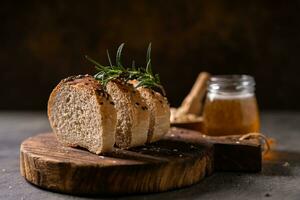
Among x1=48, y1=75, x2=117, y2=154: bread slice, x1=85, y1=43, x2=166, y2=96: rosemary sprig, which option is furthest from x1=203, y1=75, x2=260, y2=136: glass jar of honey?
x1=48, y1=75, x2=117, y2=154: bread slice

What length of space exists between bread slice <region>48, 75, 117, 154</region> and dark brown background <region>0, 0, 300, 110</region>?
139cm

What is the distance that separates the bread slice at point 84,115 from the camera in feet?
6.02

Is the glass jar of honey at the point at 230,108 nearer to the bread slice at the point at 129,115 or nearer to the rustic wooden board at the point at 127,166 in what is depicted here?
the rustic wooden board at the point at 127,166

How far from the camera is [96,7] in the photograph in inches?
131

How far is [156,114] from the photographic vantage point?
6.56ft

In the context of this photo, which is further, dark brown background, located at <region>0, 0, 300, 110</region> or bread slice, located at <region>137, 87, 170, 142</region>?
dark brown background, located at <region>0, 0, 300, 110</region>

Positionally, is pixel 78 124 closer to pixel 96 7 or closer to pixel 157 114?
pixel 157 114

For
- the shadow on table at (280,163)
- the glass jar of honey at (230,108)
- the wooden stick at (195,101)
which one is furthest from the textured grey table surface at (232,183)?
the wooden stick at (195,101)

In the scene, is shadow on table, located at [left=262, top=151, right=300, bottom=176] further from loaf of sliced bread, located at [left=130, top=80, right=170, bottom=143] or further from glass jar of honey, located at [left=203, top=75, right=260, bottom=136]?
loaf of sliced bread, located at [left=130, top=80, right=170, bottom=143]

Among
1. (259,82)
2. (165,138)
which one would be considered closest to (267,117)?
(259,82)

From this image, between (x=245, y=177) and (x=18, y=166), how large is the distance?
0.77 m

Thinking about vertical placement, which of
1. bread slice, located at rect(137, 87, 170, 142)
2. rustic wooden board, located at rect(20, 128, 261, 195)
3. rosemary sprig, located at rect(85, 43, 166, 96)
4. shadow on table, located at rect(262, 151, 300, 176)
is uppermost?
rosemary sprig, located at rect(85, 43, 166, 96)

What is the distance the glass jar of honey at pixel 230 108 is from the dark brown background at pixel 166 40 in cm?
98

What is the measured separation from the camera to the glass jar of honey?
2289 millimetres
